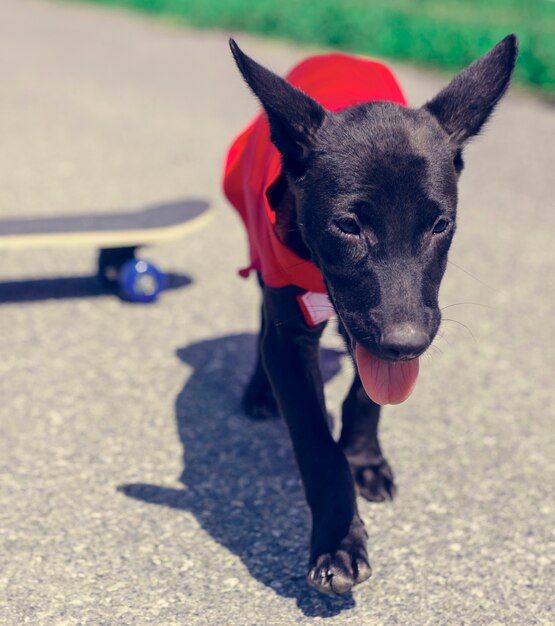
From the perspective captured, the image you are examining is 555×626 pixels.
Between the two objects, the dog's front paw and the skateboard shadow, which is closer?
the dog's front paw

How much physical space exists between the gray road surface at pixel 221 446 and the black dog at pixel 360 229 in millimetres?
312

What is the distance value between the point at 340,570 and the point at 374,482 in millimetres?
775

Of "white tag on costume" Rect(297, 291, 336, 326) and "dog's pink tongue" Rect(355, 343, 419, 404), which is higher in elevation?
"dog's pink tongue" Rect(355, 343, 419, 404)

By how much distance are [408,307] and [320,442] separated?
636 millimetres

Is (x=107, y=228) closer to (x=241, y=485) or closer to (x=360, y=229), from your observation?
(x=241, y=485)

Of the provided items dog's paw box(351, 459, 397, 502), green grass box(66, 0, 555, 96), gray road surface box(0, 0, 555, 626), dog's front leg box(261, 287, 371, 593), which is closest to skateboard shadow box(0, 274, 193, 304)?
gray road surface box(0, 0, 555, 626)

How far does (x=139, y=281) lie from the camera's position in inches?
217

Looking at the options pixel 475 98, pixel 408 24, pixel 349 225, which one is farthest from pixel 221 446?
pixel 408 24

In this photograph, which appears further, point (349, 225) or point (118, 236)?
point (118, 236)

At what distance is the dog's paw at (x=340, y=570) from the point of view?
119 inches

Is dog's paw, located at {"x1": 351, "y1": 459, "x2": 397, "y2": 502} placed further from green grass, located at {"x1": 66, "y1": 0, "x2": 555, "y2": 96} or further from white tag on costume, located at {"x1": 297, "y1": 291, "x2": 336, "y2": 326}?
green grass, located at {"x1": 66, "y1": 0, "x2": 555, "y2": 96}

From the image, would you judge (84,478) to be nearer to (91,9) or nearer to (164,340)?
(164,340)

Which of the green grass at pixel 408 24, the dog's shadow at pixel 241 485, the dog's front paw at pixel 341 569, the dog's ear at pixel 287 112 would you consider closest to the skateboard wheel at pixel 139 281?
the dog's shadow at pixel 241 485

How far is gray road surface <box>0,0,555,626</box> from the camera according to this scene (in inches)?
126
